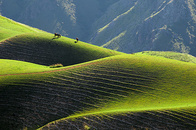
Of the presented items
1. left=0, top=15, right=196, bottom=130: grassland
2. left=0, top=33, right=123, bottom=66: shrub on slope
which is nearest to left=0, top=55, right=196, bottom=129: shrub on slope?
left=0, top=15, right=196, bottom=130: grassland

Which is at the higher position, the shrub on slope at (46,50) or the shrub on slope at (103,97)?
the shrub on slope at (46,50)

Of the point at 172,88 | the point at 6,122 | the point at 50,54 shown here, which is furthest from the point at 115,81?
the point at 50,54

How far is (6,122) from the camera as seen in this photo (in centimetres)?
4109

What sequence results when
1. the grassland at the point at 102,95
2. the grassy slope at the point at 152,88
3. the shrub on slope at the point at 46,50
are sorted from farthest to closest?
the shrub on slope at the point at 46,50 → the grassy slope at the point at 152,88 → the grassland at the point at 102,95

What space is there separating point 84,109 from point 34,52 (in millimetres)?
38531

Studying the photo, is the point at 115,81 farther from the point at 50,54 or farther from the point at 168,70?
the point at 50,54

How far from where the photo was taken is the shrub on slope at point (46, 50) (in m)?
72.7

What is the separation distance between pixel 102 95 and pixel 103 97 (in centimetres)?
62

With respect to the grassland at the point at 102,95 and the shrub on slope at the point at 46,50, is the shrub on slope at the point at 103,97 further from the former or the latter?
the shrub on slope at the point at 46,50

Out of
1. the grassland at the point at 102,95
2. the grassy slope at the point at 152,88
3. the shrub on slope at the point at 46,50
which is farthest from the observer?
the shrub on slope at the point at 46,50

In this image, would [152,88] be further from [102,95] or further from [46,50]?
[46,50]

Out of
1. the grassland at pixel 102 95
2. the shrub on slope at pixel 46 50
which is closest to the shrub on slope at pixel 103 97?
the grassland at pixel 102 95

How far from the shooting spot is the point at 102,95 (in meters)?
47.9

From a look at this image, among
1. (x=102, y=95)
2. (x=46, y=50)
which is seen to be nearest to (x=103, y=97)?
(x=102, y=95)
